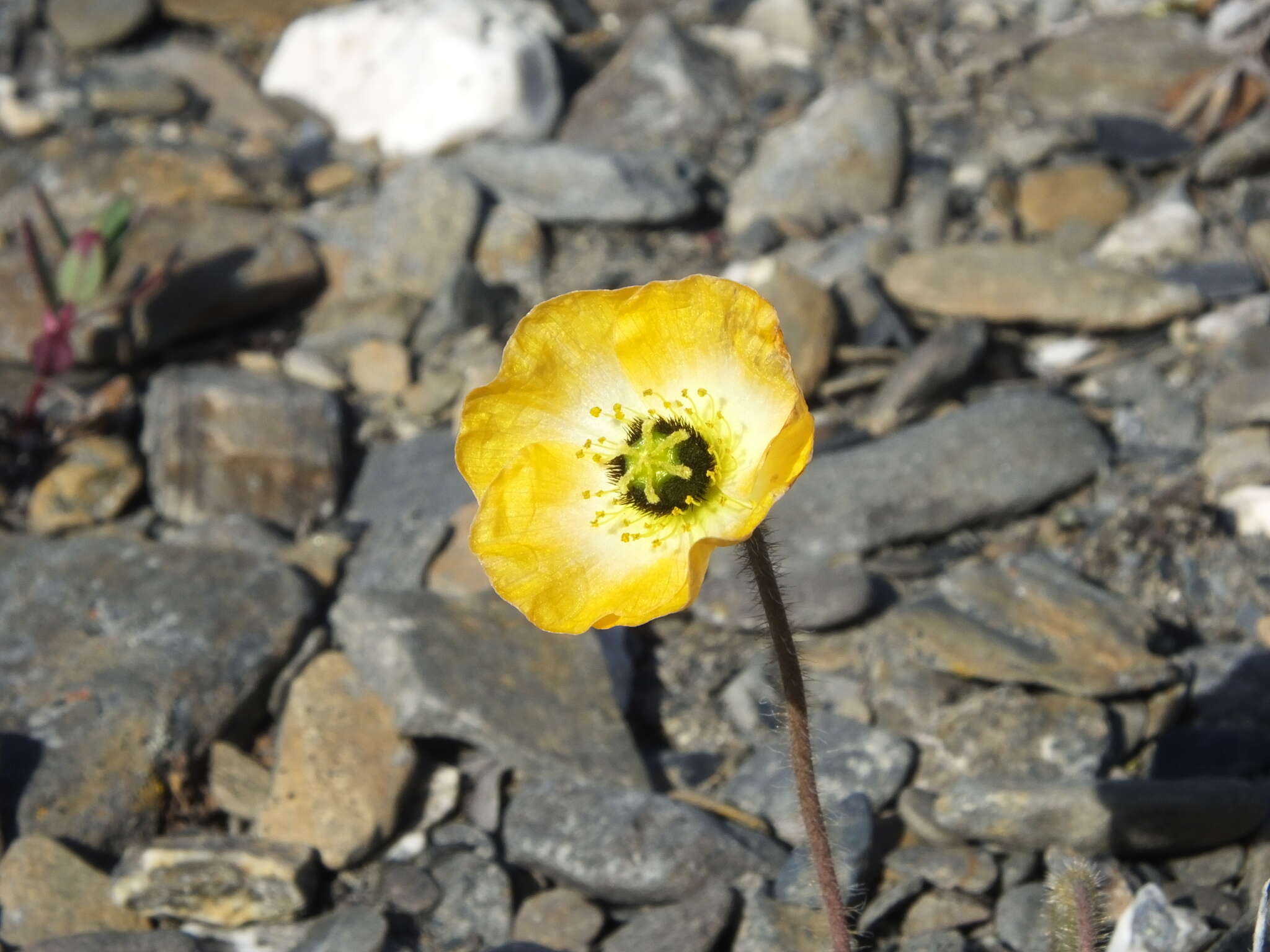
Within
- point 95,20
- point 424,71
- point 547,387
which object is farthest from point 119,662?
point 95,20

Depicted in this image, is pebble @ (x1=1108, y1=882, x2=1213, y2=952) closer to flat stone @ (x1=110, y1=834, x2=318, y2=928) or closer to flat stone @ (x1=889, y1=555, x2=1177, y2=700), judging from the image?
flat stone @ (x1=889, y1=555, x2=1177, y2=700)

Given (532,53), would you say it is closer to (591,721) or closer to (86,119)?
(86,119)

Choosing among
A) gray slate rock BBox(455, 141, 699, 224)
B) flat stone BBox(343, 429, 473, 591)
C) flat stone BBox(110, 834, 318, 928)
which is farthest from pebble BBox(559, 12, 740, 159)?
flat stone BBox(110, 834, 318, 928)

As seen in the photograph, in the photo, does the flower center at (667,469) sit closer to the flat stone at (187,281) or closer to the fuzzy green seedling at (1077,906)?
the fuzzy green seedling at (1077,906)

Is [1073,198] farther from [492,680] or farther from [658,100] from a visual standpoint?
[492,680]

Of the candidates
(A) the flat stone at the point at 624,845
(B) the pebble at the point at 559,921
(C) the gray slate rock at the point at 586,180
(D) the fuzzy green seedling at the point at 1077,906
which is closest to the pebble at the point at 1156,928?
(D) the fuzzy green seedling at the point at 1077,906

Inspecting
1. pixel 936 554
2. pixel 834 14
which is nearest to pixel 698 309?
pixel 936 554
